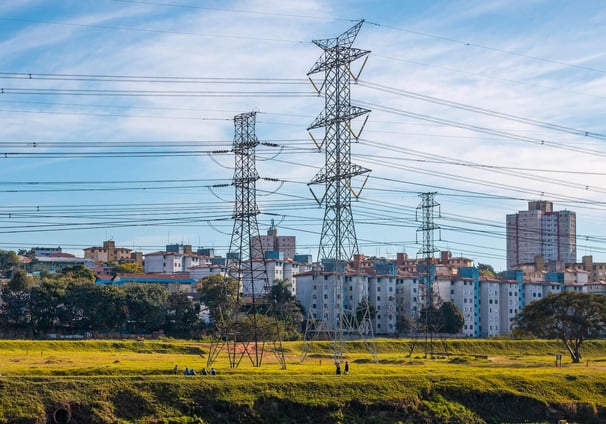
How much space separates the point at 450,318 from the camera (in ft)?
445

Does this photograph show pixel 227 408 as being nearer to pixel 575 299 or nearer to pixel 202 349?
pixel 202 349

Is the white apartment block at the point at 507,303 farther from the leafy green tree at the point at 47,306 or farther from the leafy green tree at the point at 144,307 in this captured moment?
the leafy green tree at the point at 47,306

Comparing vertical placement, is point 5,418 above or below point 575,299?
below

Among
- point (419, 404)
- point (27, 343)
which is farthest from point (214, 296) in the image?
point (419, 404)

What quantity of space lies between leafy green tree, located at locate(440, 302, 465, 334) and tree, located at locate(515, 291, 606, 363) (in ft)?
134

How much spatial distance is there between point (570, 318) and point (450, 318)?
46431 millimetres

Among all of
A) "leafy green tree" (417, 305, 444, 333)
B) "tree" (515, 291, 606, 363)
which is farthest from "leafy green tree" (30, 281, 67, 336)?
"tree" (515, 291, 606, 363)

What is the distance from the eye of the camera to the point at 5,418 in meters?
43.1

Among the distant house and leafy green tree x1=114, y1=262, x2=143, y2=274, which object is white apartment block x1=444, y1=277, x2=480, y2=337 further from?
leafy green tree x1=114, y1=262, x2=143, y2=274

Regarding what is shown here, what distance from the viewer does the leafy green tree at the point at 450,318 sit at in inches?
5335

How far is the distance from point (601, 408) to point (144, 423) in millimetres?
31461

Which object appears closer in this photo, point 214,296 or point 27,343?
point 27,343

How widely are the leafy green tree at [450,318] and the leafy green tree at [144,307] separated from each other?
154ft

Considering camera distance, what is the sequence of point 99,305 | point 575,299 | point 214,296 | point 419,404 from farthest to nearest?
point 214,296 → point 99,305 → point 575,299 → point 419,404
